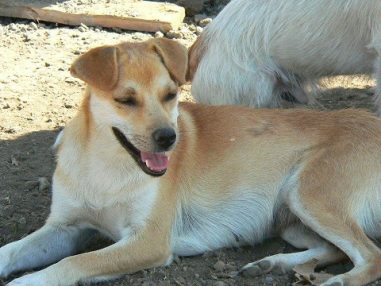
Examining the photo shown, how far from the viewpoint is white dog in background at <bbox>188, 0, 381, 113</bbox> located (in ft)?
18.8

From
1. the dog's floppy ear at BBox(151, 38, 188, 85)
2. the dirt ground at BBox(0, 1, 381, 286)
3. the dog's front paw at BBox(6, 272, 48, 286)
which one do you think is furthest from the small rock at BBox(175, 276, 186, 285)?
the dog's floppy ear at BBox(151, 38, 188, 85)

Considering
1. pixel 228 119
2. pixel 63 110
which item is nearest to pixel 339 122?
pixel 228 119

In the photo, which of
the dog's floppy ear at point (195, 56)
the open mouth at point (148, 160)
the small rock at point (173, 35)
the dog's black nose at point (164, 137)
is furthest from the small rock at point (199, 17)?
the dog's black nose at point (164, 137)

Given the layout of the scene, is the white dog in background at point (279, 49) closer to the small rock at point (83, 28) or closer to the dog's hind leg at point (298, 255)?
the dog's hind leg at point (298, 255)

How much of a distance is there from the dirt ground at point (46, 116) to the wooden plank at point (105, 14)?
0.09m

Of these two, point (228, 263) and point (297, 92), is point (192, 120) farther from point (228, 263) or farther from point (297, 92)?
point (297, 92)

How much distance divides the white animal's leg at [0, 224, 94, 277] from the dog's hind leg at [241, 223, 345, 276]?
0.97 meters

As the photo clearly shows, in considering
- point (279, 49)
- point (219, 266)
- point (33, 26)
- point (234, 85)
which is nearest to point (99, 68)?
point (219, 266)

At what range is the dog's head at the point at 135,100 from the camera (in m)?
3.98

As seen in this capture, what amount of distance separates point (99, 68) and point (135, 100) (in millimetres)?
247

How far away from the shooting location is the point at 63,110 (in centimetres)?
642

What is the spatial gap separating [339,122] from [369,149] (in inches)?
10.4

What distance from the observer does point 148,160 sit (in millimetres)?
4086

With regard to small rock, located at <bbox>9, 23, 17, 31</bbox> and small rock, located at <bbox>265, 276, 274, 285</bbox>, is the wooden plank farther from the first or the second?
small rock, located at <bbox>265, 276, 274, 285</bbox>
